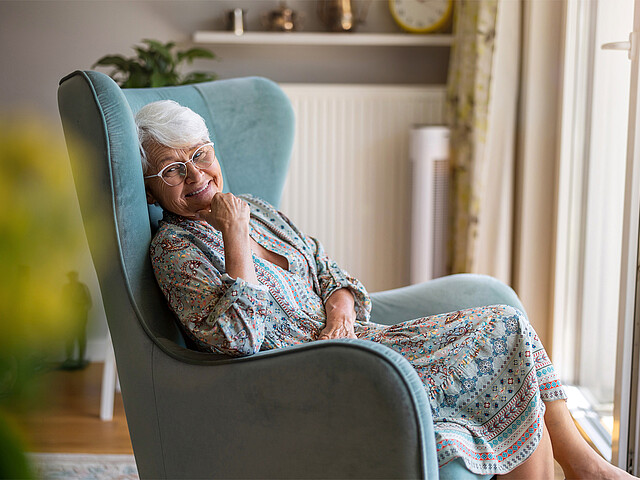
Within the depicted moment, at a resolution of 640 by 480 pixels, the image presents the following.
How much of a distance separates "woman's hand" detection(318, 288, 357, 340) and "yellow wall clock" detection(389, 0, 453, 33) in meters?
1.54

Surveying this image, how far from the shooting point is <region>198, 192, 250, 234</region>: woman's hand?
4.16ft

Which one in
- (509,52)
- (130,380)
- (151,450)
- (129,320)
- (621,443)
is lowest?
(621,443)

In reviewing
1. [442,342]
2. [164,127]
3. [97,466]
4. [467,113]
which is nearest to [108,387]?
[97,466]

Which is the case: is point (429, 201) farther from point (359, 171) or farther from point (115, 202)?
point (115, 202)

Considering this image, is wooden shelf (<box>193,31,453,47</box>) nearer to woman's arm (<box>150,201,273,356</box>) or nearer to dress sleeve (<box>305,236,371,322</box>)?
dress sleeve (<box>305,236,371,322</box>)

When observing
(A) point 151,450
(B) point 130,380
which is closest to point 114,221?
(B) point 130,380

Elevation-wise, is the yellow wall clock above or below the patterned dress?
above

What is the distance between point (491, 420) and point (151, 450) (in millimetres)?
631

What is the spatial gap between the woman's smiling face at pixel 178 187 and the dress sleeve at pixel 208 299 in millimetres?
121

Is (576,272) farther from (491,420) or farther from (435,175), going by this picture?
(491,420)

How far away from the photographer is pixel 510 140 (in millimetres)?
2432

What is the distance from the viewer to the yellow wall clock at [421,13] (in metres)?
2.71

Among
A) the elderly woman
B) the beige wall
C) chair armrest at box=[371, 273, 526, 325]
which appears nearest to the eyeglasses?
the elderly woman

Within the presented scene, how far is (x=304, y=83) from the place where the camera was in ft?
9.35
